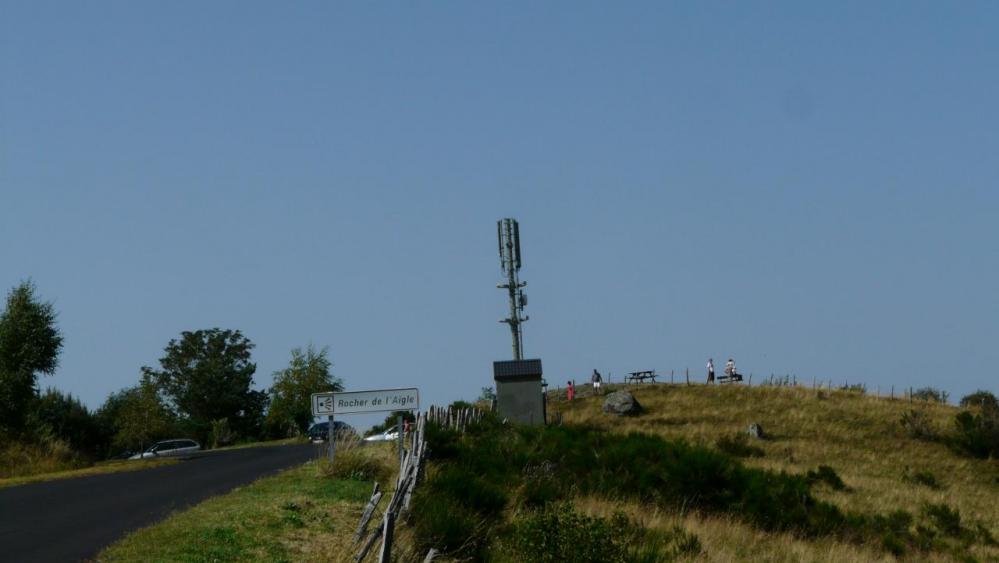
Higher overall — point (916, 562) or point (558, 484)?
point (558, 484)

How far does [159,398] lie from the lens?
246 ft

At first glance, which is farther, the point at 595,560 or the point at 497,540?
the point at 497,540

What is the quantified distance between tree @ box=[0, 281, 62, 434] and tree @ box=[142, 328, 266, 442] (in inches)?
1801

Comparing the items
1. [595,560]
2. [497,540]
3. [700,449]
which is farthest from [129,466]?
[595,560]

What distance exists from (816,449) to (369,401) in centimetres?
3508

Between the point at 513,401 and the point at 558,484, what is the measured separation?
1997 centimetres

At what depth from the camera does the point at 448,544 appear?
54.6 feet

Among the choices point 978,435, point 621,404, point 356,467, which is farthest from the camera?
point 621,404

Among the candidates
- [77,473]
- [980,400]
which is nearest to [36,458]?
[77,473]

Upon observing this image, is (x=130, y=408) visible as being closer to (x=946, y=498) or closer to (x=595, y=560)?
(x=946, y=498)

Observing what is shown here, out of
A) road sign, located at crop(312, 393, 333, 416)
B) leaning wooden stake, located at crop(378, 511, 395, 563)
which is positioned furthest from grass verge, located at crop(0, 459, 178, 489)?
leaning wooden stake, located at crop(378, 511, 395, 563)

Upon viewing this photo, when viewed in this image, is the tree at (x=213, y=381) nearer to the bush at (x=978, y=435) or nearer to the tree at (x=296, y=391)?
the tree at (x=296, y=391)

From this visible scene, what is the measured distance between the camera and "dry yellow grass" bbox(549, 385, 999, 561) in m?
26.8

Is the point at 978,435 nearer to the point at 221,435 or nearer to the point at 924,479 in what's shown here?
the point at 924,479
